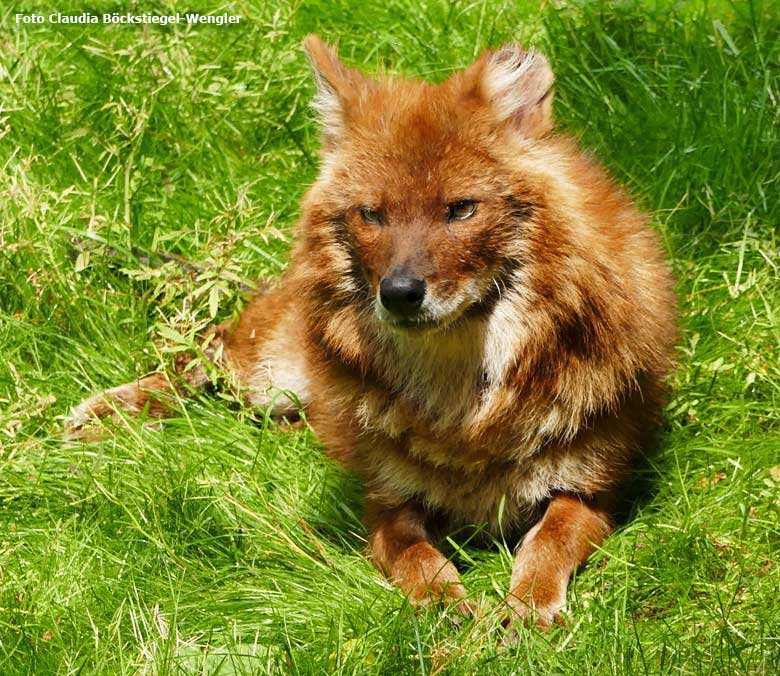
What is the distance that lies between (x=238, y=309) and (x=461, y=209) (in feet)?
6.09

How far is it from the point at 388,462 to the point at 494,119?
1.39 m

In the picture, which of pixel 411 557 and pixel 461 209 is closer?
pixel 461 209

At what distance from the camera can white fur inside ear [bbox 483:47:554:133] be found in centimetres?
404

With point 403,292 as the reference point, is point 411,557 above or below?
below

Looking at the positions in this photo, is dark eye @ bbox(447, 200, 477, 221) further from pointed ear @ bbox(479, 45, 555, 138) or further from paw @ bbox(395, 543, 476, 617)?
paw @ bbox(395, 543, 476, 617)

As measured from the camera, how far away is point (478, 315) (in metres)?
4.06

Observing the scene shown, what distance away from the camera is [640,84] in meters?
5.88

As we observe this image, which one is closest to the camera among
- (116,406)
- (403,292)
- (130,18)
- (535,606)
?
(403,292)

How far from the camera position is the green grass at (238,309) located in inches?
144

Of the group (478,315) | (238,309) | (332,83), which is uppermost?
(332,83)

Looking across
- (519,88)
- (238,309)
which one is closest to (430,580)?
(519,88)

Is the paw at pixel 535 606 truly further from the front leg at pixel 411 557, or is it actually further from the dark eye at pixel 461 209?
the dark eye at pixel 461 209

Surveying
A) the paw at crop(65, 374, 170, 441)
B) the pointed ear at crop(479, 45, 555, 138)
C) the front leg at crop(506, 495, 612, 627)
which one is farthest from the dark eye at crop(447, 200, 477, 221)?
the paw at crop(65, 374, 170, 441)

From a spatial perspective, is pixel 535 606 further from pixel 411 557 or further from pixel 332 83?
pixel 332 83
